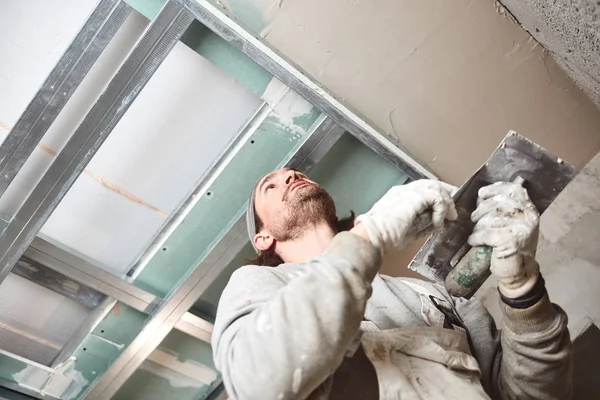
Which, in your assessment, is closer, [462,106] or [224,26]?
[224,26]

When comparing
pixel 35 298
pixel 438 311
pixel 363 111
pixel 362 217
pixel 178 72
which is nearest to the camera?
pixel 362 217

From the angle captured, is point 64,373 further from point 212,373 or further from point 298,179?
point 298,179

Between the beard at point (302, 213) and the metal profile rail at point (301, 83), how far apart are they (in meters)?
0.31

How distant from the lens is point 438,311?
4.43ft

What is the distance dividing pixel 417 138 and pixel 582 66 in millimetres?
596

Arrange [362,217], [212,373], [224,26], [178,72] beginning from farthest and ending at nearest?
[212,373], [178,72], [224,26], [362,217]

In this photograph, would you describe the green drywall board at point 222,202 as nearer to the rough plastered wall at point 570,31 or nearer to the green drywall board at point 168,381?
the green drywall board at point 168,381

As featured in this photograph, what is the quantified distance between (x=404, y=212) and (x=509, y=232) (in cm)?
27

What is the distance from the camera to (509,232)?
1183mm

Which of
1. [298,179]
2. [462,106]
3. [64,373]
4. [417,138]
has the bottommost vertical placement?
[64,373]

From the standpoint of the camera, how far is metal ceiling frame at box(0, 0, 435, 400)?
1.53 m

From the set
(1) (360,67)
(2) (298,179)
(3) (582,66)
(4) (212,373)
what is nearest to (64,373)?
(4) (212,373)

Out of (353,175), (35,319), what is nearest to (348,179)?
(353,175)

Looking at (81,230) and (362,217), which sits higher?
(362,217)
